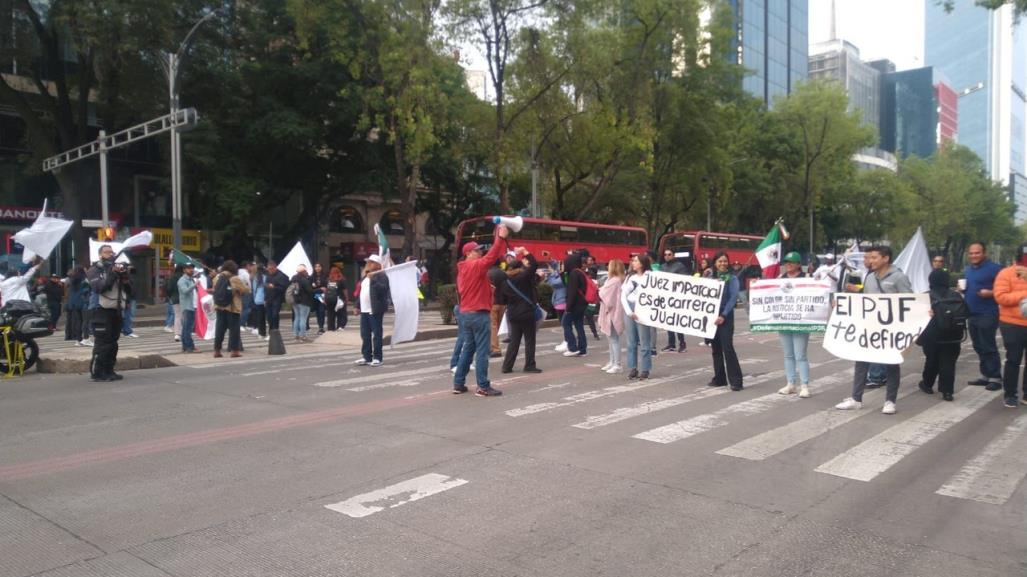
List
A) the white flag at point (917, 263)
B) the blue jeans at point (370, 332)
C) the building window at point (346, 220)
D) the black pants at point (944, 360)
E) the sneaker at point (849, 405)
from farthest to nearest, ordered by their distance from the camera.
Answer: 1. the building window at point (346, 220)
2. the blue jeans at point (370, 332)
3. the white flag at point (917, 263)
4. the black pants at point (944, 360)
5. the sneaker at point (849, 405)

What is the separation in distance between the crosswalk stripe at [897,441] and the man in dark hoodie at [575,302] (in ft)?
19.3

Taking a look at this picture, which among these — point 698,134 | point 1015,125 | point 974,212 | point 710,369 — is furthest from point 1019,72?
point 710,369

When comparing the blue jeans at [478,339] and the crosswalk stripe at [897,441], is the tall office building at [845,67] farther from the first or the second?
the blue jeans at [478,339]

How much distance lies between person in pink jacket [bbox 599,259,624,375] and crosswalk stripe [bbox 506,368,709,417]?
0.88 metres

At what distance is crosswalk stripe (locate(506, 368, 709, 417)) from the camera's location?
8.53 meters

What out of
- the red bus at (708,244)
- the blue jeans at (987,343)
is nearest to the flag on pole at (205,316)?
the blue jeans at (987,343)

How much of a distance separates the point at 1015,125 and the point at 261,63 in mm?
181709

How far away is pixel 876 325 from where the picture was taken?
29.6ft

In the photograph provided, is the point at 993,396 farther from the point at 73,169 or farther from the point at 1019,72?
the point at 1019,72

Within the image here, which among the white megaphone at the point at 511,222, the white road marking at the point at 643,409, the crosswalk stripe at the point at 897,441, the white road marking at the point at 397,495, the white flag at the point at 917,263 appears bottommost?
the crosswalk stripe at the point at 897,441

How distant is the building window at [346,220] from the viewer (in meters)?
46.9

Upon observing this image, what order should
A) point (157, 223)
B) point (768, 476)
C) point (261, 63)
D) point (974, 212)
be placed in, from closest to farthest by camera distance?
point (768, 476) < point (261, 63) < point (157, 223) < point (974, 212)

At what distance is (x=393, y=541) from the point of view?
180 inches

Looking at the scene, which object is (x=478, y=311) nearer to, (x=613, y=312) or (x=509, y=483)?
(x=613, y=312)
